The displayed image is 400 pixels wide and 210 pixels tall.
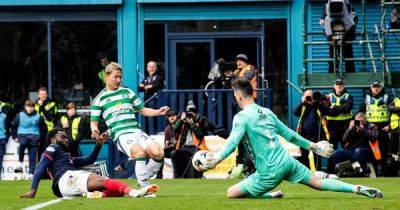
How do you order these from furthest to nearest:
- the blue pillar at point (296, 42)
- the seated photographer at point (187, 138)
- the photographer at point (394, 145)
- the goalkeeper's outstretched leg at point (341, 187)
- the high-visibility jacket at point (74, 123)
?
the blue pillar at point (296, 42)
the high-visibility jacket at point (74, 123)
the seated photographer at point (187, 138)
the photographer at point (394, 145)
the goalkeeper's outstretched leg at point (341, 187)

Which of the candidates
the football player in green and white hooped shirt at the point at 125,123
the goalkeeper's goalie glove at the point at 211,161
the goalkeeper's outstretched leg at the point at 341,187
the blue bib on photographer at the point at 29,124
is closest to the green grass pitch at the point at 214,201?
the goalkeeper's outstretched leg at the point at 341,187

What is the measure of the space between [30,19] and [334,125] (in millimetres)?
8703

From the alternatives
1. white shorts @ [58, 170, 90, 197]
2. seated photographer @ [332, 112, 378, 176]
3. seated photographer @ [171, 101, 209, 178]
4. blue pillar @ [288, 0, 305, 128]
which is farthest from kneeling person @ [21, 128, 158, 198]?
blue pillar @ [288, 0, 305, 128]

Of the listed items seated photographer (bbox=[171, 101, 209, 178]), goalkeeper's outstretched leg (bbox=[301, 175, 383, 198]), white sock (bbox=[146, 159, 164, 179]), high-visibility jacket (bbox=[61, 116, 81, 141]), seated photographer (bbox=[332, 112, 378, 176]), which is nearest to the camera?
goalkeeper's outstretched leg (bbox=[301, 175, 383, 198])

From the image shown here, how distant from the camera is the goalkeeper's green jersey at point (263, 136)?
14984mm

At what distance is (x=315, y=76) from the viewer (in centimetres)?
2769

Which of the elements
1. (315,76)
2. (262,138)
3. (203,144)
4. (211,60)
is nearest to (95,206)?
(262,138)

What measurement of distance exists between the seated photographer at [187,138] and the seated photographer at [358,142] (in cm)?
291

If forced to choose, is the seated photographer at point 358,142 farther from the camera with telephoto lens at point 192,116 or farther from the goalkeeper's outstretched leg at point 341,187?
the goalkeeper's outstretched leg at point 341,187

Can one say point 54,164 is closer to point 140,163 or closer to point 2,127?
point 140,163

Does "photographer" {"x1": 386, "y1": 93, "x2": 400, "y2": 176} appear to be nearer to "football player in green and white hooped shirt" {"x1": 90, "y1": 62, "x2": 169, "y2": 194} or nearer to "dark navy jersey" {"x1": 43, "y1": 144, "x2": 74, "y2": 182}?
"football player in green and white hooped shirt" {"x1": 90, "y1": 62, "x2": 169, "y2": 194}

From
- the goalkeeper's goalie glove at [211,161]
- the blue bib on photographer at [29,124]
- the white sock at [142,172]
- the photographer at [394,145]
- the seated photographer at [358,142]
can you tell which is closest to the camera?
the goalkeeper's goalie glove at [211,161]

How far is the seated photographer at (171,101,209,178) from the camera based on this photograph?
26062mm

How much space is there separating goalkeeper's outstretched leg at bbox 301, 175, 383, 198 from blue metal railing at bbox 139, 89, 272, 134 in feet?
41.7
